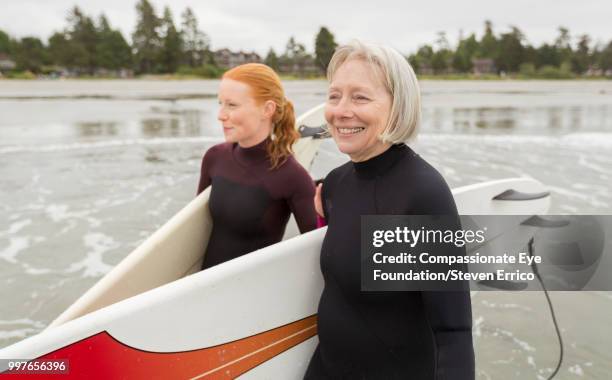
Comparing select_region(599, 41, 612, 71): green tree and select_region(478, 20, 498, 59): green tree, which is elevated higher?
select_region(478, 20, 498, 59): green tree

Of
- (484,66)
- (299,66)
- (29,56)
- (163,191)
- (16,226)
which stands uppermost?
(29,56)

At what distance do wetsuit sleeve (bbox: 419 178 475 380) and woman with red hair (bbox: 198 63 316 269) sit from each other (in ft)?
3.43

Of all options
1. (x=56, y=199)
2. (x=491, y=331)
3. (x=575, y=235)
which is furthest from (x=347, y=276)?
(x=56, y=199)

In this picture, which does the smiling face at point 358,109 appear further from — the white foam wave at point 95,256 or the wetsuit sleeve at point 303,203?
the white foam wave at point 95,256

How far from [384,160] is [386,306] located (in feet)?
1.43

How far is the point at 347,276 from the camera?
1.38 metres

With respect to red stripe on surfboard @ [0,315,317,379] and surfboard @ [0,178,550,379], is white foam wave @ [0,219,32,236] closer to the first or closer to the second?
surfboard @ [0,178,550,379]

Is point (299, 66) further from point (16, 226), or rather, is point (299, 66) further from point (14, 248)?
point (14, 248)


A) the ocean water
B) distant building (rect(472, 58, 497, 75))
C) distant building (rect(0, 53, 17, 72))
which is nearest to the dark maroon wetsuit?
the ocean water

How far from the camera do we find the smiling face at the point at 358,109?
50.3 inches

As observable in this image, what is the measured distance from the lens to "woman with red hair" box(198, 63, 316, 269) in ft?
7.31

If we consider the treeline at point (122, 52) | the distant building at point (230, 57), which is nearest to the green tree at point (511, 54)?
the treeline at point (122, 52)

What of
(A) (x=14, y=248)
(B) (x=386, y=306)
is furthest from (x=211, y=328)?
(A) (x=14, y=248)

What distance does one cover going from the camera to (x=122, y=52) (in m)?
63.8
